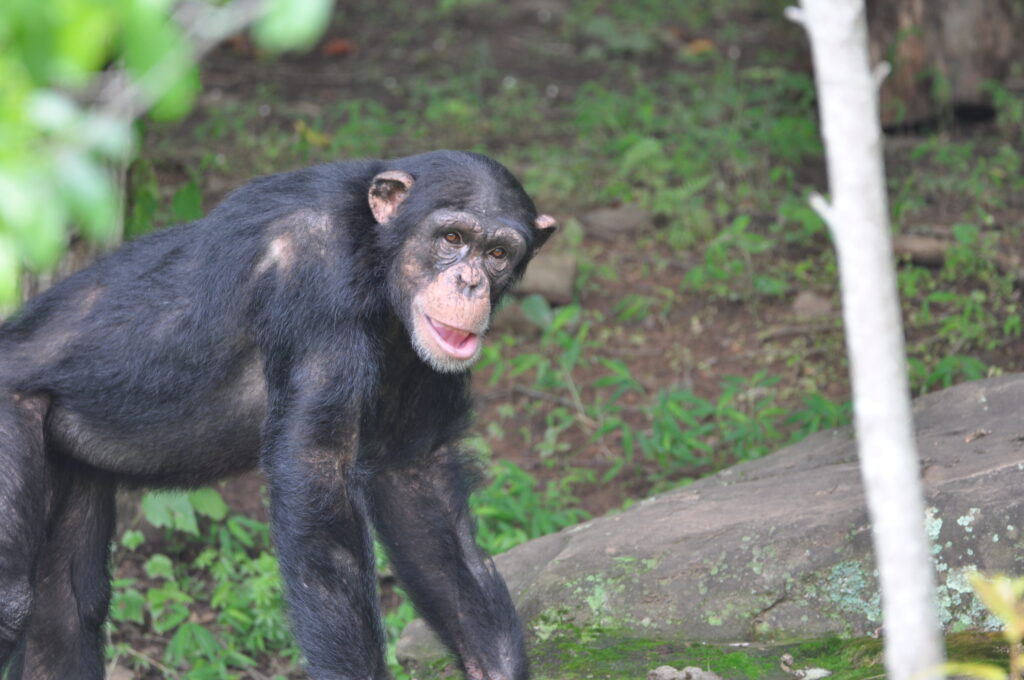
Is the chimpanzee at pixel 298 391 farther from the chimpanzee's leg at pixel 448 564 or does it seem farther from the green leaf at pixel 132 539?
the green leaf at pixel 132 539

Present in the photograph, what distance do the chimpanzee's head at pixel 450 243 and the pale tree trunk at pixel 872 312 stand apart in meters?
2.33

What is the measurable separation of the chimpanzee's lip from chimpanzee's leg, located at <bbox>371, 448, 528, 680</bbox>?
605mm

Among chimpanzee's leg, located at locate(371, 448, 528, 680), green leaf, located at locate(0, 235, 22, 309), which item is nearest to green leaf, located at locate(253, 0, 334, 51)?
green leaf, located at locate(0, 235, 22, 309)

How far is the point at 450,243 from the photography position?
4.61 meters

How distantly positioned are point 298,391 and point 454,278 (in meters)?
0.66

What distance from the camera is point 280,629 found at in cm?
611

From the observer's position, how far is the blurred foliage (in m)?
1.68

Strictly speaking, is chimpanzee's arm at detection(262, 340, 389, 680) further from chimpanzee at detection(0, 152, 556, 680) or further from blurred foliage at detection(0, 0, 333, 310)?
blurred foliage at detection(0, 0, 333, 310)

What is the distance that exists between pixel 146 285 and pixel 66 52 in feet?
10.1

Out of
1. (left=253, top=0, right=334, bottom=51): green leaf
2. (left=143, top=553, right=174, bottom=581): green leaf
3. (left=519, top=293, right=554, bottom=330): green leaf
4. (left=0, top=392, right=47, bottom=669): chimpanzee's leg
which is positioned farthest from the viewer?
(left=519, top=293, right=554, bottom=330): green leaf

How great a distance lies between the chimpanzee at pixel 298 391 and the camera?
168 inches

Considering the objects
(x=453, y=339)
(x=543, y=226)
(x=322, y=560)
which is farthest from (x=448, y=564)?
(x=543, y=226)

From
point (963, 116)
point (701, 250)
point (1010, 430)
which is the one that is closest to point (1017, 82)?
point (963, 116)

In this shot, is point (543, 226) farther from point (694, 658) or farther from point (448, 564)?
point (694, 658)
